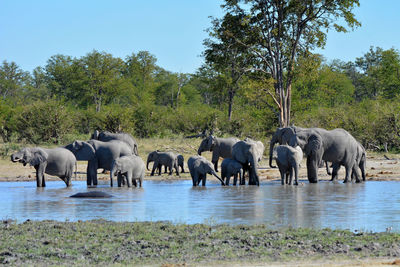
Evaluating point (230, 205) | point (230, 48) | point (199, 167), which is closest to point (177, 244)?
point (230, 205)

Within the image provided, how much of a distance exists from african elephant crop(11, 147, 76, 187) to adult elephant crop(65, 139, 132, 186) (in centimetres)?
44

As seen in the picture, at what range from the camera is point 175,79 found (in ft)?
273

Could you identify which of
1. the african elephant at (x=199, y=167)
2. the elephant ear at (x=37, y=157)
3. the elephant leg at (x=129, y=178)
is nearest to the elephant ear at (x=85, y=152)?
the elephant ear at (x=37, y=157)

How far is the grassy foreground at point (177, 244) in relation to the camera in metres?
8.41

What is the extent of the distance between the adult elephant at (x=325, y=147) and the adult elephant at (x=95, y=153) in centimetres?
565

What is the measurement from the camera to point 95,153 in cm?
2117

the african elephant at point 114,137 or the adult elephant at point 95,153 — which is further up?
the african elephant at point 114,137

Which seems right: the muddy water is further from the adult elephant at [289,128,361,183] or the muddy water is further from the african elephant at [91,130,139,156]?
the african elephant at [91,130,139,156]

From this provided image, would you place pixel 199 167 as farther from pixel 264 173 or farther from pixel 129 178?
pixel 264 173

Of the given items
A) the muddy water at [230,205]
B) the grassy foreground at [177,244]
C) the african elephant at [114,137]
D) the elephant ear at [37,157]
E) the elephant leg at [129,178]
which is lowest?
the grassy foreground at [177,244]

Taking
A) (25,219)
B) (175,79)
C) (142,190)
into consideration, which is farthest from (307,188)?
(175,79)

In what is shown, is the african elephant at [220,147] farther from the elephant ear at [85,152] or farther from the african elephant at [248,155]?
the elephant ear at [85,152]

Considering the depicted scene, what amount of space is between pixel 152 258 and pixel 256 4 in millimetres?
25991

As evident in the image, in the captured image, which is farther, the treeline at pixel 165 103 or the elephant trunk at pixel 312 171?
the treeline at pixel 165 103
